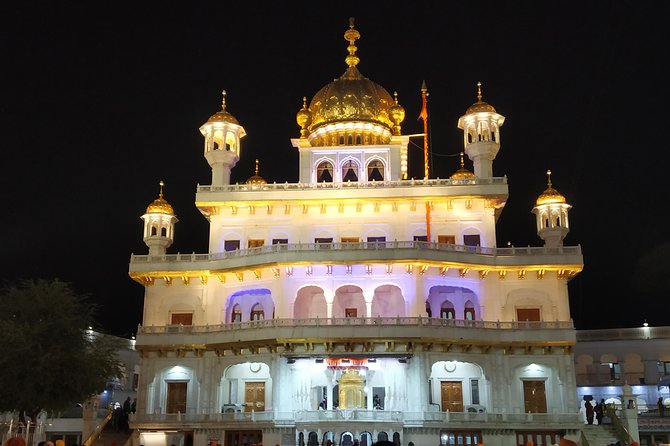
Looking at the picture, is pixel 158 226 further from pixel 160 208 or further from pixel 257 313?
pixel 257 313

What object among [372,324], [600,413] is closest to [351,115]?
[372,324]

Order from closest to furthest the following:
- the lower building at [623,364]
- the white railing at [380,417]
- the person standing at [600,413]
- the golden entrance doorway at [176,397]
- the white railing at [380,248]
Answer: the white railing at [380,417]
the person standing at [600,413]
the white railing at [380,248]
the golden entrance doorway at [176,397]
the lower building at [623,364]

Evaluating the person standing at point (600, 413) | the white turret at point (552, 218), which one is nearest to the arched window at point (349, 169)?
the white turret at point (552, 218)

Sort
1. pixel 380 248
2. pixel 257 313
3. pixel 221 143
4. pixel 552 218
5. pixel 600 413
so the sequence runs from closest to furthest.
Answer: pixel 600 413
pixel 380 248
pixel 257 313
pixel 552 218
pixel 221 143

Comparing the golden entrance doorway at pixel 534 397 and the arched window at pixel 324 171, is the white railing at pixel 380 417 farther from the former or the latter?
the arched window at pixel 324 171

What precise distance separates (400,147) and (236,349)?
17.2 metres

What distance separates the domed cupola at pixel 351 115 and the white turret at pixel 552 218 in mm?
10909

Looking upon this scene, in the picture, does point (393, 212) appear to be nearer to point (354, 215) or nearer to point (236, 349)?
point (354, 215)

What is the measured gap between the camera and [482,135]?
50875 millimetres

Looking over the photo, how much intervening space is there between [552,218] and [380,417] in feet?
59.0

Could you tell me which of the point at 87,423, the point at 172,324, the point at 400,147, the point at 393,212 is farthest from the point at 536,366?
the point at 87,423

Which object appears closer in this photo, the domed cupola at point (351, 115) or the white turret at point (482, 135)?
the white turret at point (482, 135)

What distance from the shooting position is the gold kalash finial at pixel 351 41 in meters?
58.3

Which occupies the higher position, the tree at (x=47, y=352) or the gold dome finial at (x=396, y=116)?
the gold dome finial at (x=396, y=116)
